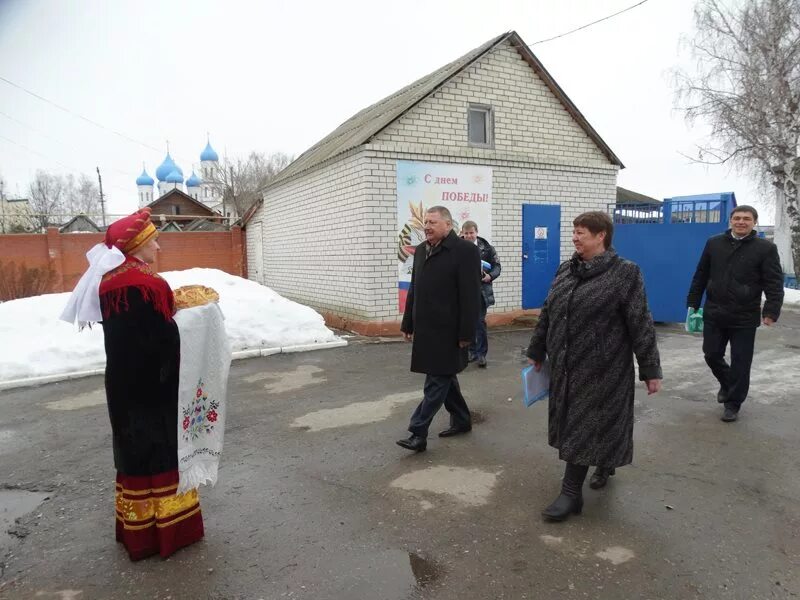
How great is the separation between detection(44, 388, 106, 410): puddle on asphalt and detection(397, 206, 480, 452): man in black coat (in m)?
3.47

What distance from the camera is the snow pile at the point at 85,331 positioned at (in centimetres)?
665

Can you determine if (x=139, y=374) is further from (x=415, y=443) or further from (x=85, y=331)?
(x=85, y=331)

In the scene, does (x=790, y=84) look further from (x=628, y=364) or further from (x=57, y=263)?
(x=57, y=263)

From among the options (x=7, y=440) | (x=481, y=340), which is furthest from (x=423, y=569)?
(x=481, y=340)

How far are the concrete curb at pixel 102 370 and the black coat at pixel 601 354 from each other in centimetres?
467

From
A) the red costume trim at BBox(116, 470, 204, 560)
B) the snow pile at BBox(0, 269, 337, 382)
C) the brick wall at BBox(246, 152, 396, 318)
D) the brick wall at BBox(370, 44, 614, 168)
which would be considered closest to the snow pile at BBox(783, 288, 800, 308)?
the brick wall at BBox(370, 44, 614, 168)

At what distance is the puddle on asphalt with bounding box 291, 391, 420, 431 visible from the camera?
475 cm

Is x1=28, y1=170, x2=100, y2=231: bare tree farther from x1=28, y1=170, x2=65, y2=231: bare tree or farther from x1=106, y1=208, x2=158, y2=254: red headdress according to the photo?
x1=106, y1=208, x2=158, y2=254: red headdress

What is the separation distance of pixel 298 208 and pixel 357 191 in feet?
10.0

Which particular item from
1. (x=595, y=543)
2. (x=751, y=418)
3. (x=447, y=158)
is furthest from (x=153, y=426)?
(x=447, y=158)

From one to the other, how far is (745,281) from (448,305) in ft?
8.55

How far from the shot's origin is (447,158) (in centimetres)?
930

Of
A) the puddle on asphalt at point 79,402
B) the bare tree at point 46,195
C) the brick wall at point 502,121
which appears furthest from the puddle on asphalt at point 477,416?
the bare tree at point 46,195

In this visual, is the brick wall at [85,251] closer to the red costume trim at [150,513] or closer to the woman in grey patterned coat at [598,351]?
the red costume trim at [150,513]
